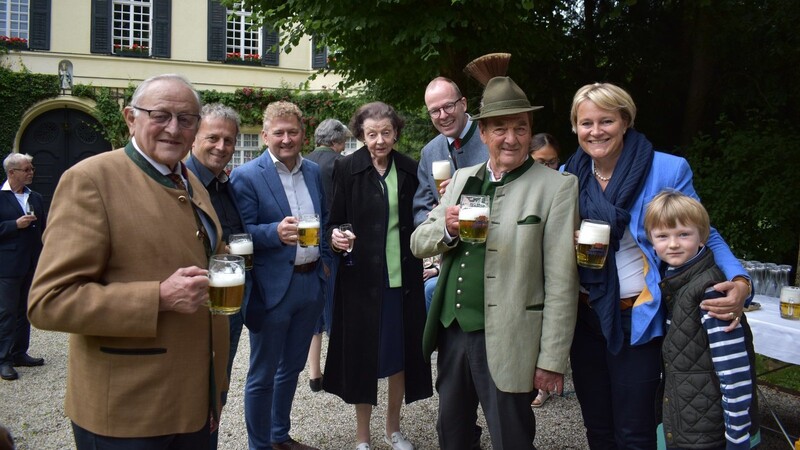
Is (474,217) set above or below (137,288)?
above

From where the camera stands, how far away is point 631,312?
2.59 meters

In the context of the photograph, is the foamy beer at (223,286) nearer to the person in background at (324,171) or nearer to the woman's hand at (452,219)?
the woman's hand at (452,219)

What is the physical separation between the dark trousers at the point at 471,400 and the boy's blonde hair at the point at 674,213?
86cm

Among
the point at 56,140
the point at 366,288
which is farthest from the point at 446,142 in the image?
the point at 56,140

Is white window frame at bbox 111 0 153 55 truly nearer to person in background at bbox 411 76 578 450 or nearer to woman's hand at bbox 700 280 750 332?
person in background at bbox 411 76 578 450

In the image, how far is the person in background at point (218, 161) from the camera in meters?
3.36

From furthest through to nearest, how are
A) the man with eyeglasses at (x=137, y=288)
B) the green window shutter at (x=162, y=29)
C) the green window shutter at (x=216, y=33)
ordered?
the green window shutter at (x=216, y=33)
the green window shutter at (x=162, y=29)
the man with eyeglasses at (x=137, y=288)

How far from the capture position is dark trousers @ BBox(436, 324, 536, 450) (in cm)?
256

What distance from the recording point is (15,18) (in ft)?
60.4

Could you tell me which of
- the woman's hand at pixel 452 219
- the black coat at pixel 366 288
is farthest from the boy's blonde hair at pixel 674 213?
the black coat at pixel 366 288

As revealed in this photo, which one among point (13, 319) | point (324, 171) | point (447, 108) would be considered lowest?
point (13, 319)

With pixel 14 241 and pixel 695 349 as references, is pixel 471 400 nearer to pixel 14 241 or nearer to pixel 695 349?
pixel 695 349

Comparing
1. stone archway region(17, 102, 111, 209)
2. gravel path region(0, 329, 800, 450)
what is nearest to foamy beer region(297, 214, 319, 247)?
gravel path region(0, 329, 800, 450)

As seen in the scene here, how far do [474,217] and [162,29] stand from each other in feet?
64.9
